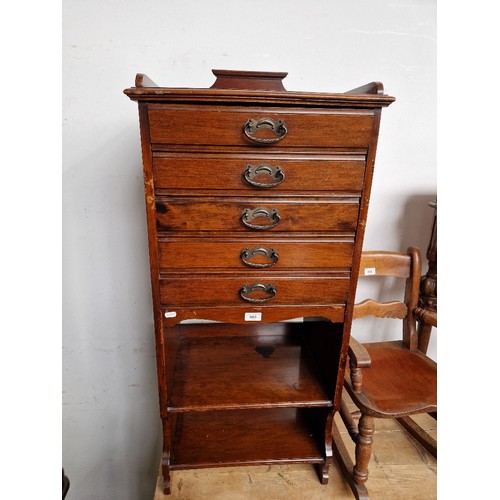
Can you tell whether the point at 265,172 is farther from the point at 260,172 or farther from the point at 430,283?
the point at 430,283

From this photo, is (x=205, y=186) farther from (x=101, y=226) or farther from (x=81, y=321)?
(x=81, y=321)

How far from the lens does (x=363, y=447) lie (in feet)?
4.20

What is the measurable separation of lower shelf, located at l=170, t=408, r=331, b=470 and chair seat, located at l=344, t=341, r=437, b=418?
19cm

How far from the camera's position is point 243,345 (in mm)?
1549

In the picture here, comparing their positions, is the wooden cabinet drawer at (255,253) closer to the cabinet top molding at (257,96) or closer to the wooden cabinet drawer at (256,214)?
the wooden cabinet drawer at (256,214)

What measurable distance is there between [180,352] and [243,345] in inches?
10.9

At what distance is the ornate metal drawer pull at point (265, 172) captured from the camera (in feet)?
3.31

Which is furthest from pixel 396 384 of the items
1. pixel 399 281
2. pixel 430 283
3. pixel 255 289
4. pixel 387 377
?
pixel 255 289

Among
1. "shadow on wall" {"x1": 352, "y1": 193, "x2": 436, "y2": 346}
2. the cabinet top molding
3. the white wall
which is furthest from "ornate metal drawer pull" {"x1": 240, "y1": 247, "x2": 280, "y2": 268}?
"shadow on wall" {"x1": 352, "y1": 193, "x2": 436, "y2": 346}

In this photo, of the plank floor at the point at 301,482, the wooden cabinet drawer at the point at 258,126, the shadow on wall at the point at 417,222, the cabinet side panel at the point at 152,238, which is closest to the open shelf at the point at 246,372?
the cabinet side panel at the point at 152,238

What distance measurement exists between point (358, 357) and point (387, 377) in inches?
12.8

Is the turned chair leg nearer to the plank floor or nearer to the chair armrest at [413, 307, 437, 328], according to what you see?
the plank floor

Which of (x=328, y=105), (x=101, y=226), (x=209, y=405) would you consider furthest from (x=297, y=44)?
(x=209, y=405)

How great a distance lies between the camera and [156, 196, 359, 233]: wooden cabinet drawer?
1.03 meters
